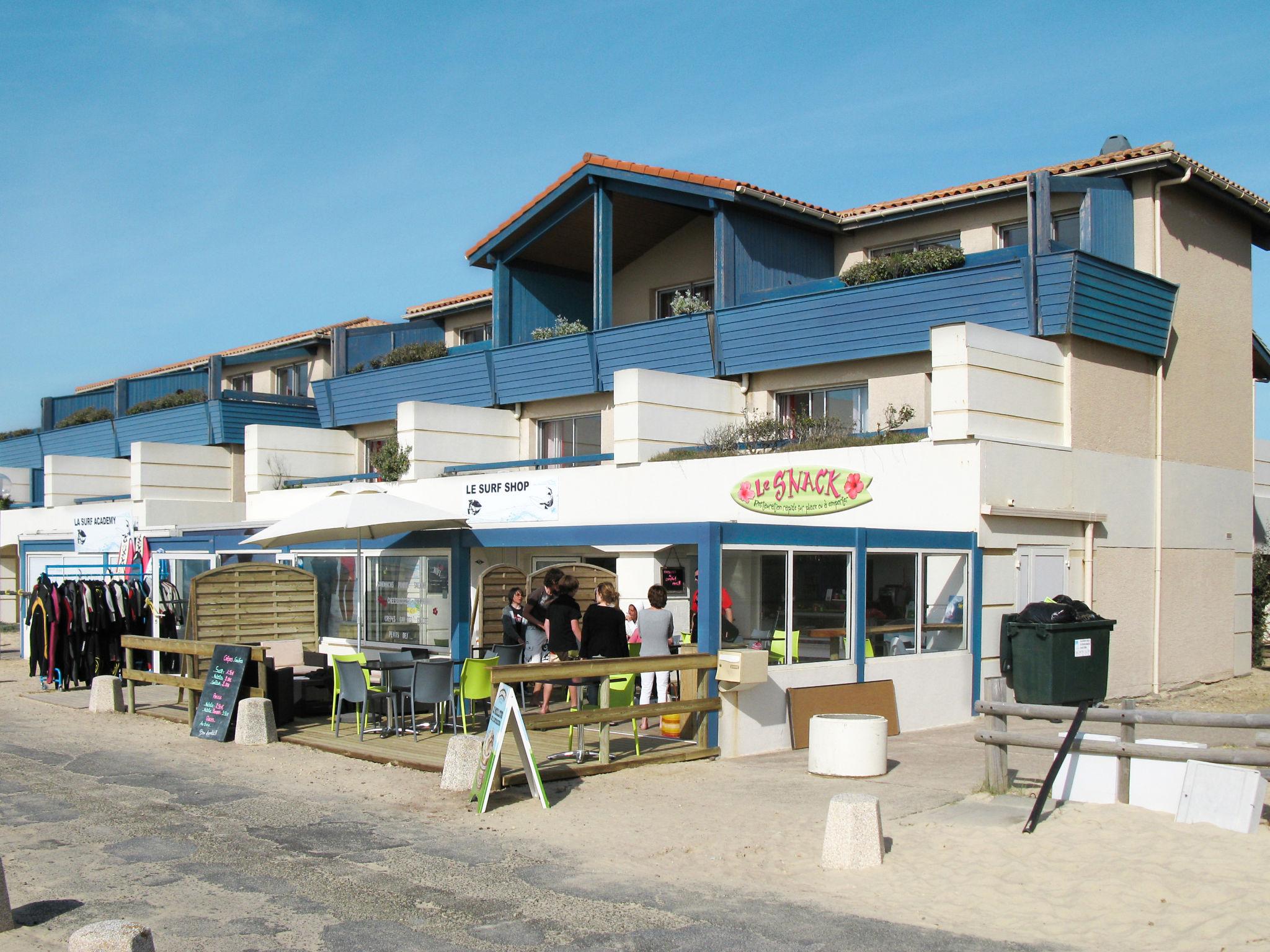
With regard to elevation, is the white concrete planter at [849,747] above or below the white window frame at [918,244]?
below

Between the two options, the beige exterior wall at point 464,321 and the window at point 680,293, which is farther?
the beige exterior wall at point 464,321

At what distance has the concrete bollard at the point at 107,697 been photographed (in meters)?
15.7

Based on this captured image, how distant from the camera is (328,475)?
25.9 metres

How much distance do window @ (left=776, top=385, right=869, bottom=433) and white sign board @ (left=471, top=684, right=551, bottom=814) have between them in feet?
30.9

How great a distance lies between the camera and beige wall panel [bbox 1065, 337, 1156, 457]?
53.5 feet

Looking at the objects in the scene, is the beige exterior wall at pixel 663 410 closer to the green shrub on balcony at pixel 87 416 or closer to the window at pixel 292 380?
the window at pixel 292 380

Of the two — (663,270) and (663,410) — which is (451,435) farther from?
(663,410)

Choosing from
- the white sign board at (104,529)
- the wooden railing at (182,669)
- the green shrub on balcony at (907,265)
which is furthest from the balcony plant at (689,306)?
the white sign board at (104,529)

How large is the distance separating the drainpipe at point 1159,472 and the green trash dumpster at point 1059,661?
14.5 feet

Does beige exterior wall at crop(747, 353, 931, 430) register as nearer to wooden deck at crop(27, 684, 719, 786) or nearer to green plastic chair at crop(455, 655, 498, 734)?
wooden deck at crop(27, 684, 719, 786)

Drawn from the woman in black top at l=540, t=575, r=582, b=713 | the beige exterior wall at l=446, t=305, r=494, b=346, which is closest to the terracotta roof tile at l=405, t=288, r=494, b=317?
the beige exterior wall at l=446, t=305, r=494, b=346

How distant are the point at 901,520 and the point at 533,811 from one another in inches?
291

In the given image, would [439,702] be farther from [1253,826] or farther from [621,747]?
[1253,826]

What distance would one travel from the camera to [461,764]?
402 inches
